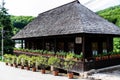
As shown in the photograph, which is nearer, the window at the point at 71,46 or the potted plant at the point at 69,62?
the potted plant at the point at 69,62

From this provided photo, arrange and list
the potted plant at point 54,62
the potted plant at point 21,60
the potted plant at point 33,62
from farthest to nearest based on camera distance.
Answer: the potted plant at point 21,60 → the potted plant at point 33,62 → the potted plant at point 54,62

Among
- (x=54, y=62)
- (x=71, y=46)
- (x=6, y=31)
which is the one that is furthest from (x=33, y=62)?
(x=6, y=31)

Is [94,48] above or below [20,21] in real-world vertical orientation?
below

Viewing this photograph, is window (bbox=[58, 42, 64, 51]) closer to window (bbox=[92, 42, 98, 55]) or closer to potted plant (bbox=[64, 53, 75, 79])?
window (bbox=[92, 42, 98, 55])

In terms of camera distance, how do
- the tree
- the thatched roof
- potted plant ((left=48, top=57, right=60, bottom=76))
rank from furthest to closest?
the tree < potted plant ((left=48, top=57, right=60, bottom=76)) < the thatched roof

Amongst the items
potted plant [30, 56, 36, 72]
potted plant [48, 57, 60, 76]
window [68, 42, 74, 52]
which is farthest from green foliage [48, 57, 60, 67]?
window [68, 42, 74, 52]

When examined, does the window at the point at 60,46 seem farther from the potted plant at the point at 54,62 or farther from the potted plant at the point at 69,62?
the potted plant at the point at 69,62

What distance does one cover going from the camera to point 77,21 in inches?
769

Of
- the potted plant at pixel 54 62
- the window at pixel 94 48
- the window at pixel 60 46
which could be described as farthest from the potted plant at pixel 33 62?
the window at pixel 94 48

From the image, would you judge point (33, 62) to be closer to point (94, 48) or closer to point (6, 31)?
point (94, 48)

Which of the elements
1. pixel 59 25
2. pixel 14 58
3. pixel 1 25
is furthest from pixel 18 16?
pixel 59 25

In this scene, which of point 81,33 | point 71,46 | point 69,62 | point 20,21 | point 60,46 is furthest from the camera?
point 20,21

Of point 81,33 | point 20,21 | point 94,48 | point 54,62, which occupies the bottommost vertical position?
point 54,62

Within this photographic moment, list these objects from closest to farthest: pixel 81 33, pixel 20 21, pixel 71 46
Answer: pixel 81 33 < pixel 71 46 < pixel 20 21
